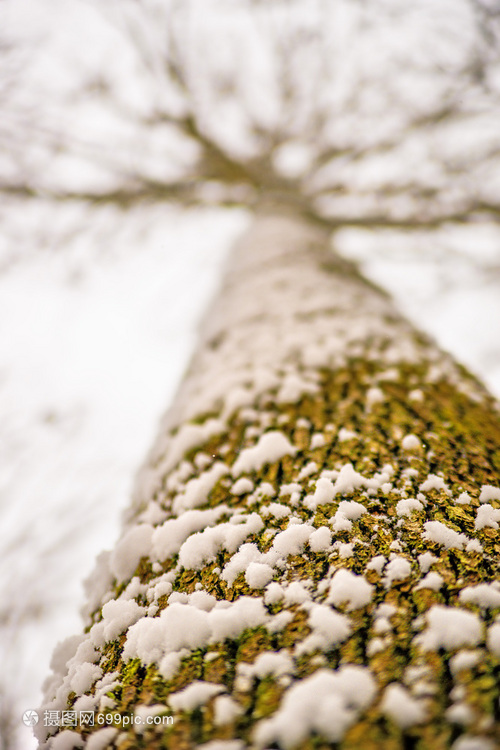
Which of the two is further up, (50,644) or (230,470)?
(230,470)

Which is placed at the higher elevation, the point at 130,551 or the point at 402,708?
the point at 402,708

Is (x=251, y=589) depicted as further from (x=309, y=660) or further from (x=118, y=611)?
(x=118, y=611)

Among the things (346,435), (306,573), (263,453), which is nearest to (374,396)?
(346,435)

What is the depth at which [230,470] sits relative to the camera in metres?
0.92

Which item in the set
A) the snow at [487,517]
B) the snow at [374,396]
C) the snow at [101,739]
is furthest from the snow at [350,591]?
the snow at [374,396]

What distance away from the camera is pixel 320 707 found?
443mm

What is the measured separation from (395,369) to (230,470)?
0.58m

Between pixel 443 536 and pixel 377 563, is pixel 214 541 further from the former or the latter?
pixel 443 536

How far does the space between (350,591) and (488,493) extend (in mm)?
350

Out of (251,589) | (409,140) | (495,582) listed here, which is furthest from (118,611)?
(409,140)

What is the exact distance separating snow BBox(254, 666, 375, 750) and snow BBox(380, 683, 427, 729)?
20mm

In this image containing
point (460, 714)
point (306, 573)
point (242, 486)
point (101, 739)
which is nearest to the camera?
point (460, 714)

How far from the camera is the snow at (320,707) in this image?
1.39 feet

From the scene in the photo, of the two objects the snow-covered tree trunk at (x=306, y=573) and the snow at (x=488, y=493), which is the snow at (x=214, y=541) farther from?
the snow at (x=488, y=493)
